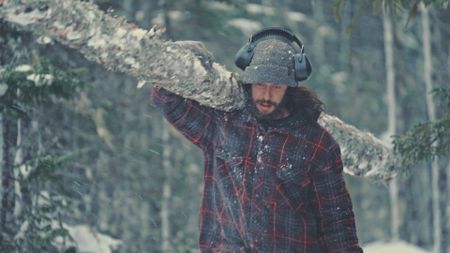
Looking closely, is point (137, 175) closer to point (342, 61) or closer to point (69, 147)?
point (69, 147)

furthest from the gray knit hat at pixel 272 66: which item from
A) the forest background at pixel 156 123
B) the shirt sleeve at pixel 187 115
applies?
the forest background at pixel 156 123

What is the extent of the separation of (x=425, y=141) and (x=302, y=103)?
2150 mm

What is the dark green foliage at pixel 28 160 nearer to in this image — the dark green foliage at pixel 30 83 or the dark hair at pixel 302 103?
the dark green foliage at pixel 30 83

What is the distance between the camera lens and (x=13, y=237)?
7613mm

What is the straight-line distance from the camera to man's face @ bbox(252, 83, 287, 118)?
510 cm

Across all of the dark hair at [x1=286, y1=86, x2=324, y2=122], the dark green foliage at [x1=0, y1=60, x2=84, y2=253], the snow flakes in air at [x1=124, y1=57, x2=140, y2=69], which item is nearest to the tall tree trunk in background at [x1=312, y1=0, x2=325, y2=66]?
the dark green foliage at [x1=0, y1=60, x2=84, y2=253]

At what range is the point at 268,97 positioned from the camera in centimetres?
509

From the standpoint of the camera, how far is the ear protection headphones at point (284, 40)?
512 centimetres

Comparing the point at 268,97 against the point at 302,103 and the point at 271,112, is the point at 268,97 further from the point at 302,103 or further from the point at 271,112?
the point at 302,103

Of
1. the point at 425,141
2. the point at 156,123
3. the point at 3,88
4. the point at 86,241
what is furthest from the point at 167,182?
the point at 425,141

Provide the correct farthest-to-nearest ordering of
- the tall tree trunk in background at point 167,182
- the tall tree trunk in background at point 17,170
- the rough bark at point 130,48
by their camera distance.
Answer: the tall tree trunk in background at point 167,182 → the tall tree trunk in background at point 17,170 → the rough bark at point 130,48

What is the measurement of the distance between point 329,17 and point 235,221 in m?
26.2

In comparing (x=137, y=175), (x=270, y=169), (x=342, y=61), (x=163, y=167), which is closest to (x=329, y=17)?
(x=342, y=61)

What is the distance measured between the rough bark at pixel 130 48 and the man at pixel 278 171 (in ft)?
0.73
